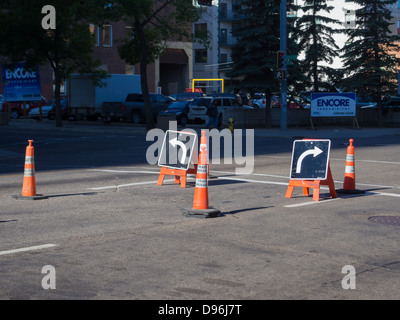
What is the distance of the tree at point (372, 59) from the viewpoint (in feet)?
134

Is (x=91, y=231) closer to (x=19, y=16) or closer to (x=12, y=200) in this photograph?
(x=12, y=200)

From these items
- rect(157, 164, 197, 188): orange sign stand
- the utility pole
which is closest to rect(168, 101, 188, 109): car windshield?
the utility pole

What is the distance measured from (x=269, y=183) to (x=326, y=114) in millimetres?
23179

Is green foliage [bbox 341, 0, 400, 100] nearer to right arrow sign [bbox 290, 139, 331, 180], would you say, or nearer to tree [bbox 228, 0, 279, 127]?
tree [bbox 228, 0, 279, 127]

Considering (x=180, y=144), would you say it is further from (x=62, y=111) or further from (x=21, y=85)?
(x=62, y=111)

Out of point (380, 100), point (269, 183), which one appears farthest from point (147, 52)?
point (269, 183)

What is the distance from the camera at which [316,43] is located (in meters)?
40.3

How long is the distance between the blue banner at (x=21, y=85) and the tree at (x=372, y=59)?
19391 millimetres

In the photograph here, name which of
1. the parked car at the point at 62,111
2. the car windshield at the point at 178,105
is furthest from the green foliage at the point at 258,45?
the parked car at the point at 62,111

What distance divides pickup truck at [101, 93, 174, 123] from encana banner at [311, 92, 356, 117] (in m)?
9.33

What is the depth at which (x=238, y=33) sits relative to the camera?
1483 inches

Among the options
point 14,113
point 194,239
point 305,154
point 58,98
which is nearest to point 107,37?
point 14,113

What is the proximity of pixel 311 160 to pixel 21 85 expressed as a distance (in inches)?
1308
